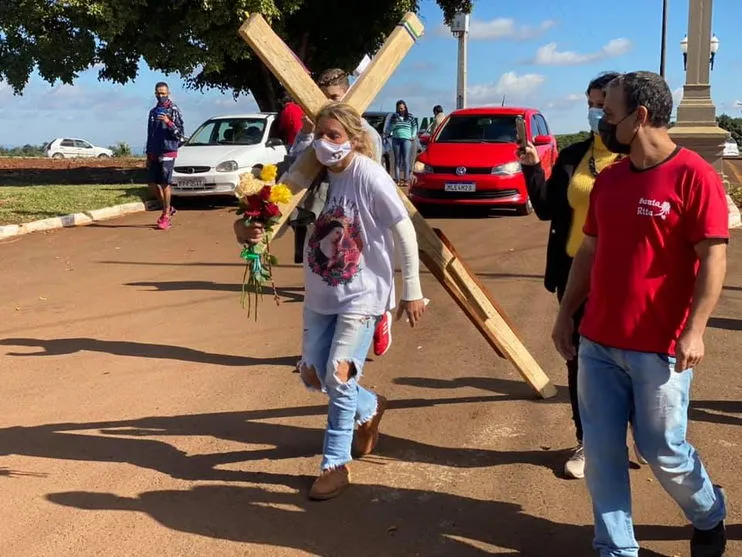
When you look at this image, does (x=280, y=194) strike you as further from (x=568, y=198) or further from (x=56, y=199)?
(x=56, y=199)

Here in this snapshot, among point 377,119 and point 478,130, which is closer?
point 478,130

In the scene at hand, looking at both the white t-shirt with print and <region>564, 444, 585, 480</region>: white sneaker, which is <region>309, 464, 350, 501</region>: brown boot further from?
<region>564, 444, 585, 480</region>: white sneaker

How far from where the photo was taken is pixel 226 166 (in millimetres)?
14836

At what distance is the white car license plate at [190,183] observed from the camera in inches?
584

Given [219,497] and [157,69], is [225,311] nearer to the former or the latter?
[219,497]

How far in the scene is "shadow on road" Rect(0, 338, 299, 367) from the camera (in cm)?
610

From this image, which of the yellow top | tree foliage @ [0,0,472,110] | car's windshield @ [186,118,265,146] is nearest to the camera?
the yellow top

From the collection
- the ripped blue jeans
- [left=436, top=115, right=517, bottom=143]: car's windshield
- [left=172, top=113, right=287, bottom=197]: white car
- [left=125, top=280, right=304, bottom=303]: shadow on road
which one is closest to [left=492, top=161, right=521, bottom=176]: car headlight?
[left=436, top=115, right=517, bottom=143]: car's windshield

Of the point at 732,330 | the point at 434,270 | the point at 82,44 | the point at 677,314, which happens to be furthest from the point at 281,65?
the point at 82,44

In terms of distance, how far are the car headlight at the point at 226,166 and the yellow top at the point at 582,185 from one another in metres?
11.5

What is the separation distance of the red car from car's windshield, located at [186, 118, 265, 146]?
3.72 meters

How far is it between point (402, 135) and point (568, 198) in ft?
47.4

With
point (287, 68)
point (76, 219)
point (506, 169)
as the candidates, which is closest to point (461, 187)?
point (506, 169)

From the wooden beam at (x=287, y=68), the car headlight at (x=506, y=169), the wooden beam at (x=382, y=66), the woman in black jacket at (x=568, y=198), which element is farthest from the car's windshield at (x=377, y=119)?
the woman in black jacket at (x=568, y=198)
